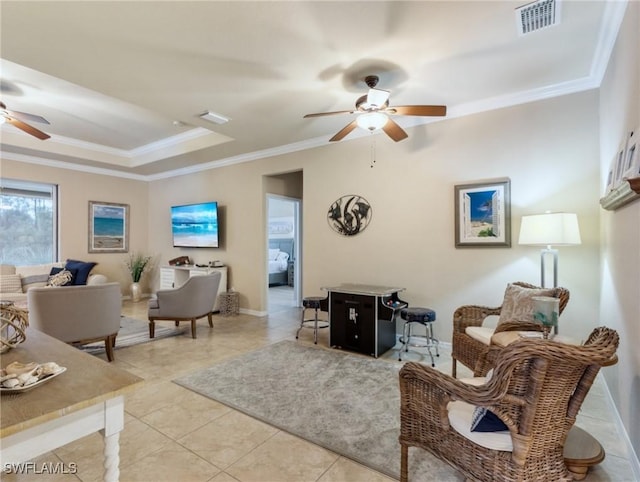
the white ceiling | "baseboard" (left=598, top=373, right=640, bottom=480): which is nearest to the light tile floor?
"baseboard" (left=598, top=373, right=640, bottom=480)

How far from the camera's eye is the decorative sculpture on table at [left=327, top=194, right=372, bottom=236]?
14.6 feet

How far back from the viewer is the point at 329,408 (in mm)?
2480

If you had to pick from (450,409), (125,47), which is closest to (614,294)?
(450,409)

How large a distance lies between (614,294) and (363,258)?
8.57ft

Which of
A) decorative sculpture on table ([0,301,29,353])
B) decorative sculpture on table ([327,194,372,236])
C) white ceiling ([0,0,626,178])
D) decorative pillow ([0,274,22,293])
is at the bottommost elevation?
decorative pillow ([0,274,22,293])

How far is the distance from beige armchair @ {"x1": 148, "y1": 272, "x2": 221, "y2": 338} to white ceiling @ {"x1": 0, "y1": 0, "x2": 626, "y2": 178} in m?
2.11

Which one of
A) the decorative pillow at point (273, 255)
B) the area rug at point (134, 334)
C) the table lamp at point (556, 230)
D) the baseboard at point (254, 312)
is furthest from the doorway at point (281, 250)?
the table lamp at point (556, 230)

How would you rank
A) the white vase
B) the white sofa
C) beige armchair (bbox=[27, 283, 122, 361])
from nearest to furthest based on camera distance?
beige armchair (bbox=[27, 283, 122, 361])
the white sofa
the white vase

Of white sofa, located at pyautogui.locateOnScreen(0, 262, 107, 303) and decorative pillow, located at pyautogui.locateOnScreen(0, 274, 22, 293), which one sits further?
decorative pillow, located at pyautogui.locateOnScreen(0, 274, 22, 293)

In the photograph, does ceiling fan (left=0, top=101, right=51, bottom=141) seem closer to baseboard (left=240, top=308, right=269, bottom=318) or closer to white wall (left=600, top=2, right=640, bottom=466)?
baseboard (left=240, top=308, right=269, bottom=318)

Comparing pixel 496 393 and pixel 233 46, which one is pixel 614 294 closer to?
pixel 496 393

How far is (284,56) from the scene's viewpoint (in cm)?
271

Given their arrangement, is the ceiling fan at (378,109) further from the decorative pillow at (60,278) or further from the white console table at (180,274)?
the decorative pillow at (60,278)

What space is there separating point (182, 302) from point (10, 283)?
3159 mm
